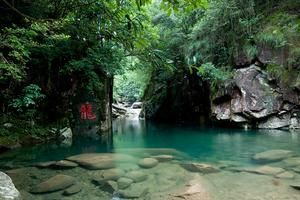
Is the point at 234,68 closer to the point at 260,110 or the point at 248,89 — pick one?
the point at 248,89

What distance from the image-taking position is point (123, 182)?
4.88 metres

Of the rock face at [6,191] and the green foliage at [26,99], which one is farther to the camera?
the green foliage at [26,99]

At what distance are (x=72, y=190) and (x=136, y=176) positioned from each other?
1233mm

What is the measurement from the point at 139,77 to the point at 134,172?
18.3m

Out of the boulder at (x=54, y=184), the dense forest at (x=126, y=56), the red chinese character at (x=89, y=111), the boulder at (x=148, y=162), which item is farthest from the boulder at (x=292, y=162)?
the red chinese character at (x=89, y=111)

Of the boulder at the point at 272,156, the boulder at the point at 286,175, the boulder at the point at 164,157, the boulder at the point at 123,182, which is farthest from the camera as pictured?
the boulder at the point at 164,157

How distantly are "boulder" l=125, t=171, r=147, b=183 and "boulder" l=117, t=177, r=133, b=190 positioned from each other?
0.43ft

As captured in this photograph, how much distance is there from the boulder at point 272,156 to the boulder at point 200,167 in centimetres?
122

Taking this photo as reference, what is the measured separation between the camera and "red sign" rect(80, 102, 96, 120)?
11692mm

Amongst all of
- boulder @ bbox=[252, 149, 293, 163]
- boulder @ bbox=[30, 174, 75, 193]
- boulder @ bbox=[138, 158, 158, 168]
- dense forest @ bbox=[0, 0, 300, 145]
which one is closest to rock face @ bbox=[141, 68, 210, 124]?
dense forest @ bbox=[0, 0, 300, 145]

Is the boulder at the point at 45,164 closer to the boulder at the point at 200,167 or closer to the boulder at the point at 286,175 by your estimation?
the boulder at the point at 200,167

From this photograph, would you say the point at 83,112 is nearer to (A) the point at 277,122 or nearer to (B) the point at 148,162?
(B) the point at 148,162

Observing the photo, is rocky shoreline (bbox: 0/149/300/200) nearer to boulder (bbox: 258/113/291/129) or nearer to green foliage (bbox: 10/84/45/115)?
green foliage (bbox: 10/84/45/115)

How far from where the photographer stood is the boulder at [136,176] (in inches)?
202
